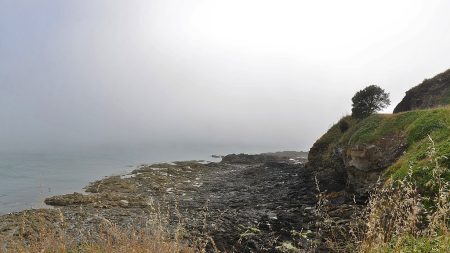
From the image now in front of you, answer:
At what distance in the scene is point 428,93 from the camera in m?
39.1

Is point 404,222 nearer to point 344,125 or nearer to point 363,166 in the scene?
point 363,166

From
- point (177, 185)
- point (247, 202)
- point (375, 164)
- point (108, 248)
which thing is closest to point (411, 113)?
point (375, 164)

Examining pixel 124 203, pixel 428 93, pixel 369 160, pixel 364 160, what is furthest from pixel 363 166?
pixel 428 93

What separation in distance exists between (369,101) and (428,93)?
10119 mm

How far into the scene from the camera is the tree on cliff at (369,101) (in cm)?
3444

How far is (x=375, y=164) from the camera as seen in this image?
21.5 metres

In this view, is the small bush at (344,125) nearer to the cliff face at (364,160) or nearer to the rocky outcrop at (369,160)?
the cliff face at (364,160)

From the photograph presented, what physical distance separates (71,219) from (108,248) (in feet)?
60.8

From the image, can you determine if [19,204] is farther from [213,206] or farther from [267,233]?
[267,233]

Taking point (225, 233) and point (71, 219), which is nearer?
point (225, 233)

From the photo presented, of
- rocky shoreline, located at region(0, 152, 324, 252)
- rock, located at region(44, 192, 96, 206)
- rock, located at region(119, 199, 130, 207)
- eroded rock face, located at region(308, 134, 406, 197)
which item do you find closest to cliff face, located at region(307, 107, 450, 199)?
eroded rock face, located at region(308, 134, 406, 197)

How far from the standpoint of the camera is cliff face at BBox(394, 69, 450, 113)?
121 feet

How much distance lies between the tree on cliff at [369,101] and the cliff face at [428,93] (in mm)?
5726

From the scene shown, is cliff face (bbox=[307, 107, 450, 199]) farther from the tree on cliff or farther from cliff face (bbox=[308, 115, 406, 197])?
the tree on cliff
